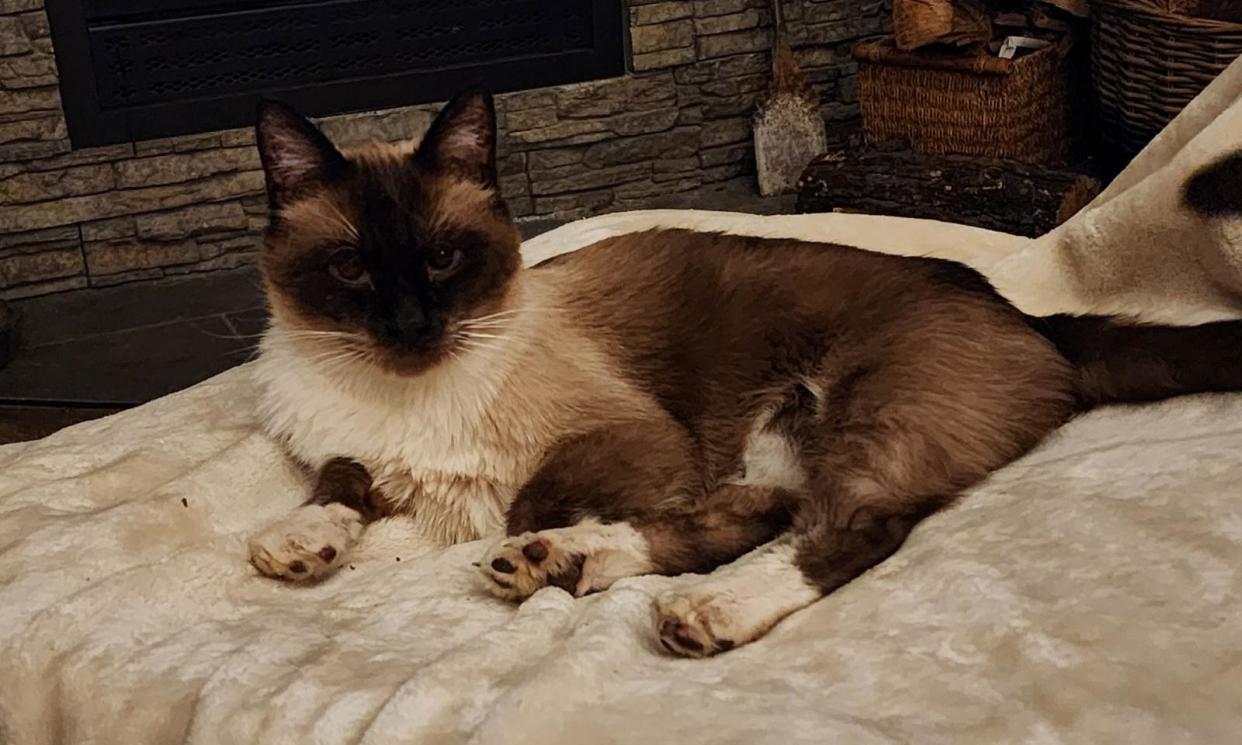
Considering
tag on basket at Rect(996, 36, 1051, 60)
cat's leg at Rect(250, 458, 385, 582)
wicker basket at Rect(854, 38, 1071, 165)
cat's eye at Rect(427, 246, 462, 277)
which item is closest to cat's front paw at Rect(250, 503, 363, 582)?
cat's leg at Rect(250, 458, 385, 582)

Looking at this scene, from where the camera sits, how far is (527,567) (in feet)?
4.69

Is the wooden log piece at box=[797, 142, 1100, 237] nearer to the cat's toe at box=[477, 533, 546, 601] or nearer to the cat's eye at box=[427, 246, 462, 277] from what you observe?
the cat's eye at box=[427, 246, 462, 277]

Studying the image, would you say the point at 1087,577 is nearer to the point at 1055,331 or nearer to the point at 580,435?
the point at 1055,331

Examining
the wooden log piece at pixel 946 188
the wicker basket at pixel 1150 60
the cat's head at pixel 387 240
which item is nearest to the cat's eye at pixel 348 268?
the cat's head at pixel 387 240

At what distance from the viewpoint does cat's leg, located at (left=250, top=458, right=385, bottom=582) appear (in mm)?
1550

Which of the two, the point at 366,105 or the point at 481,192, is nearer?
the point at 481,192

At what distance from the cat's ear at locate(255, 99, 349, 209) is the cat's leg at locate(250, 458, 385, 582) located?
0.37 meters

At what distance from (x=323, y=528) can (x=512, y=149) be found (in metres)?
2.42

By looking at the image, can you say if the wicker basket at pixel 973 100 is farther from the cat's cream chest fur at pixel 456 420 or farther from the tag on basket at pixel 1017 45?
the cat's cream chest fur at pixel 456 420

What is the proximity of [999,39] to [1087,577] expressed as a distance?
101 inches

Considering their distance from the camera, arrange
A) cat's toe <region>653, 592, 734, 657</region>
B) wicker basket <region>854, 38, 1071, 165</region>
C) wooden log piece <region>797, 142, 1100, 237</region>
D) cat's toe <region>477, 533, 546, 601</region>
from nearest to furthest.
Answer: cat's toe <region>653, 592, 734, 657</region>
cat's toe <region>477, 533, 546, 601</region>
wooden log piece <region>797, 142, 1100, 237</region>
wicker basket <region>854, 38, 1071, 165</region>

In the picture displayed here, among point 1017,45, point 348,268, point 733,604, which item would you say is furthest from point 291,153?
point 1017,45

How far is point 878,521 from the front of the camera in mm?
1407

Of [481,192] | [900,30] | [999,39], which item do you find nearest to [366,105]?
[900,30]
